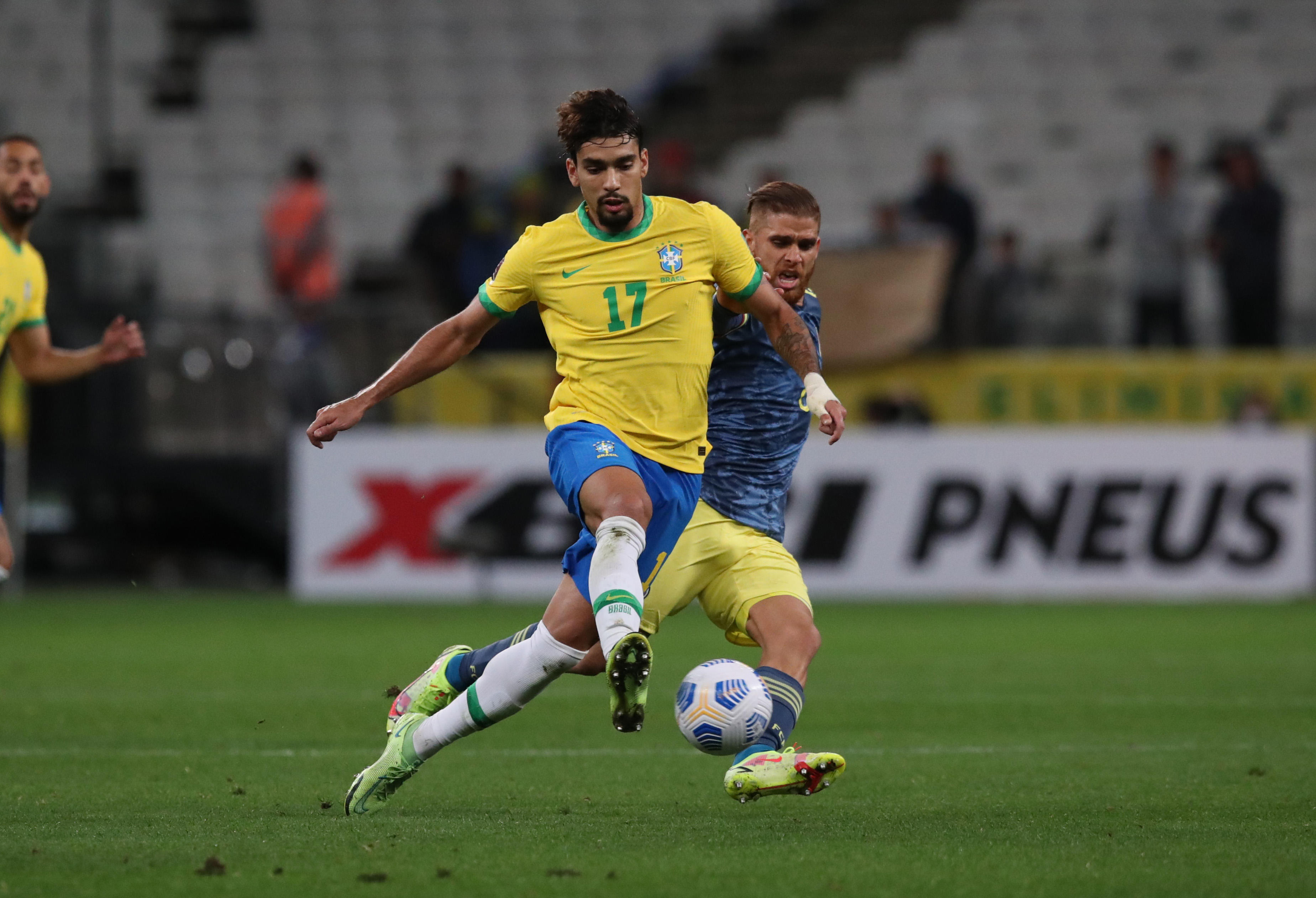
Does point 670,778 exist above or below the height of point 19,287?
below

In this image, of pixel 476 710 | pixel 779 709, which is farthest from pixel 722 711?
pixel 476 710

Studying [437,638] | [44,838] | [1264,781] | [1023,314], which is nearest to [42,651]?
[437,638]

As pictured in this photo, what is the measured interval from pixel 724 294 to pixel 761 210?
1.55ft

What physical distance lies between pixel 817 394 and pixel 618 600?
92 centimetres

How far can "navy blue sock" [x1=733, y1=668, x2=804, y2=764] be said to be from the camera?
5484 millimetres

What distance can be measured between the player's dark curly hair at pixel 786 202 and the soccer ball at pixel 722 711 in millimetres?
1574

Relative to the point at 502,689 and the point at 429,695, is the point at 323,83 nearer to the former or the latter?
the point at 429,695

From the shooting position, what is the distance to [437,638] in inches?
495

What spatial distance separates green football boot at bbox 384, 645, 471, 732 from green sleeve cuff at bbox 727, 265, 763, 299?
136cm

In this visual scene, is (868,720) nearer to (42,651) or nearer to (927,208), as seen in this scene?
(42,651)

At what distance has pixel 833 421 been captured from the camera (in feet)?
17.8

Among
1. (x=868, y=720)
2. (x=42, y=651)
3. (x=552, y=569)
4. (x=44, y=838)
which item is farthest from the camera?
(x=552, y=569)

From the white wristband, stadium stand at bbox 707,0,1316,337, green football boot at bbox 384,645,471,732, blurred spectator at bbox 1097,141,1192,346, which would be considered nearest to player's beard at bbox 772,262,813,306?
the white wristband

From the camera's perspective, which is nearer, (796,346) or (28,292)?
(796,346)
